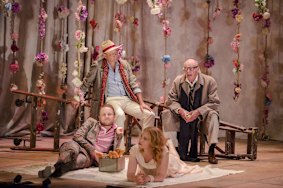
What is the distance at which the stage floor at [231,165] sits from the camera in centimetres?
517

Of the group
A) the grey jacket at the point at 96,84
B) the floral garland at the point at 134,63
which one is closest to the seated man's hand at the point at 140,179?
the grey jacket at the point at 96,84

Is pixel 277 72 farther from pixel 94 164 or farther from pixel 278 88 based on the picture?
pixel 94 164

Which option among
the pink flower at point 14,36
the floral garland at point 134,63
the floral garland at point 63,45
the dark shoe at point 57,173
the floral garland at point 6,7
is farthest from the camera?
the floral garland at point 134,63

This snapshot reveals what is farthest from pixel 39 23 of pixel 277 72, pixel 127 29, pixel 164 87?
pixel 277 72

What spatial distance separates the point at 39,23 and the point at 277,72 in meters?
3.10

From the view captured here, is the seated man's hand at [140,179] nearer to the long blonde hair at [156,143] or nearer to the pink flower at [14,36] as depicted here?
the long blonde hair at [156,143]

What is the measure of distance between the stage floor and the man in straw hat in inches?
29.0

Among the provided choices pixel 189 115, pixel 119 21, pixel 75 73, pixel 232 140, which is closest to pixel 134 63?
pixel 119 21

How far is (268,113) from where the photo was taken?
9266mm

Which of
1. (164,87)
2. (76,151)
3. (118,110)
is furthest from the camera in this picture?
(164,87)

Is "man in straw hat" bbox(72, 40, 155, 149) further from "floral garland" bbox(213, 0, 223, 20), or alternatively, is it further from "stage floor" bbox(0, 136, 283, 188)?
"floral garland" bbox(213, 0, 223, 20)

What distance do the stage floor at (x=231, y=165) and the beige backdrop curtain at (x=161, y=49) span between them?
542 mm

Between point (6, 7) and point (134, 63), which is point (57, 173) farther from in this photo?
point (134, 63)

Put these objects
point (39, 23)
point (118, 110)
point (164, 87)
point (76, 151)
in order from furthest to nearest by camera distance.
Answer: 1. point (164, 87)
2. point (39, 23)
3. point (118, 110)
4. point (76, 151)
